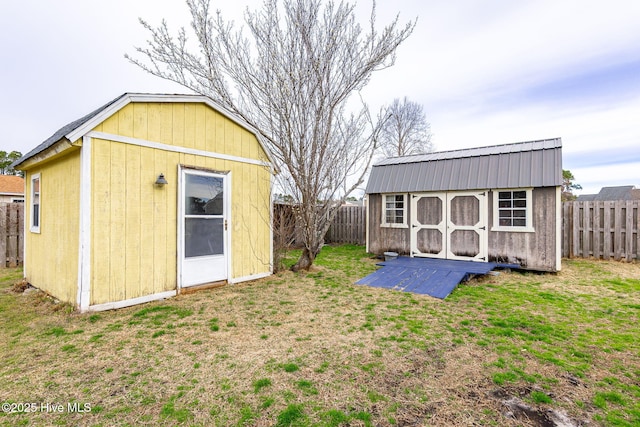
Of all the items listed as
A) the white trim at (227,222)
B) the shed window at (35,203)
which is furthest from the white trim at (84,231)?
the shed window at (35,203)

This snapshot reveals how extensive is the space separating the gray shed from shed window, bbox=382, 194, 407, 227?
1.2 inches

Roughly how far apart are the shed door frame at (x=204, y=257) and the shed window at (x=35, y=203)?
300 cm

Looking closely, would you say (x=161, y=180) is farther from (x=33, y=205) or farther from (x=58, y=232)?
(x=33, y=205)

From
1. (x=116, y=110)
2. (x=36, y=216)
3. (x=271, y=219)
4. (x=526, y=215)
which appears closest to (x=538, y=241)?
(x=526, y=215)

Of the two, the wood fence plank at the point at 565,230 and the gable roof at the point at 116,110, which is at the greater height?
the gable roof at the point at 116,110

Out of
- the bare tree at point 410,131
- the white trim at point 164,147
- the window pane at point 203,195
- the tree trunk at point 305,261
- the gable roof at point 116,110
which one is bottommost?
the tree trunk at point 305,261

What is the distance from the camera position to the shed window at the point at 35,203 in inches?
214

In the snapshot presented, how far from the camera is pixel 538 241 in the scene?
6555 millimetres

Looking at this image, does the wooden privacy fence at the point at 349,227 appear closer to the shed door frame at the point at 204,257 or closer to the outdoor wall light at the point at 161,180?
the shed door frame at the point at 204,257

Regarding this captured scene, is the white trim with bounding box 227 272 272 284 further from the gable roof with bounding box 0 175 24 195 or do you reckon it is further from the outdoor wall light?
the gable roof with bounding box 0 175 24 195

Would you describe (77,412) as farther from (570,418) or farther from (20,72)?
(20,72)

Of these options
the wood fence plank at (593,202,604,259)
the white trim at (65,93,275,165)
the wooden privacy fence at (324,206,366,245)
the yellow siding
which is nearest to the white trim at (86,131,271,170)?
the white trim at (65,93,275,165)

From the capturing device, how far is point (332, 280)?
593cm

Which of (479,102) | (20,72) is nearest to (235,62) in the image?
(20,72)
